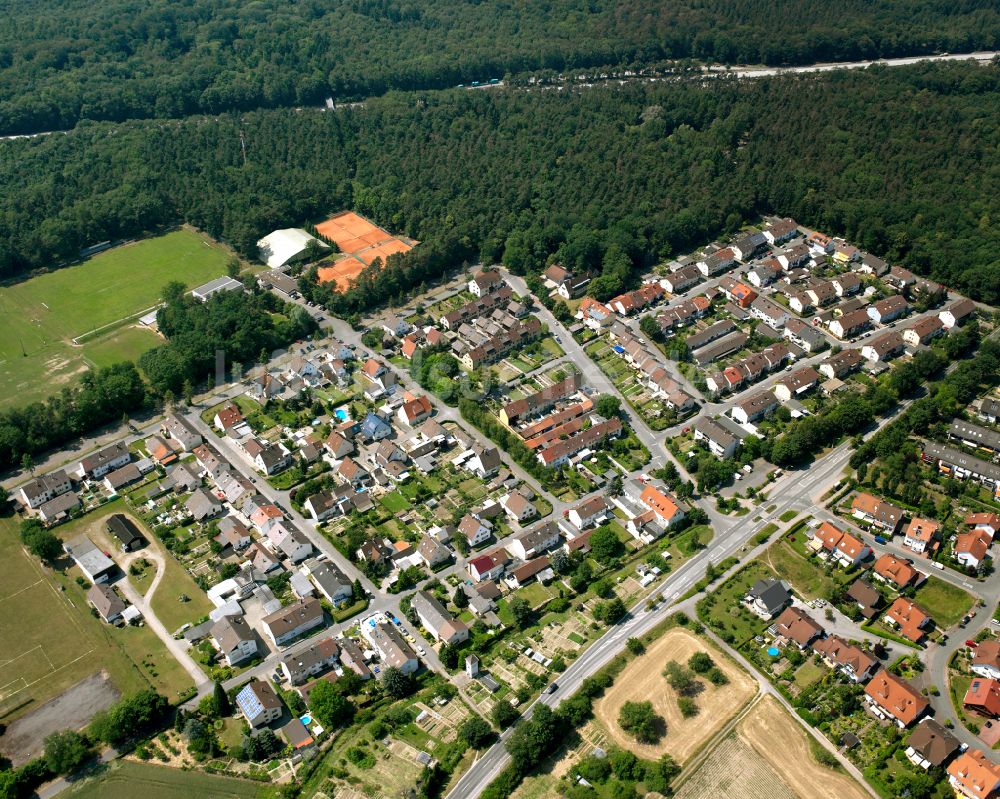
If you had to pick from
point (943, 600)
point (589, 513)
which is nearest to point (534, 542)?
point (589, 513)

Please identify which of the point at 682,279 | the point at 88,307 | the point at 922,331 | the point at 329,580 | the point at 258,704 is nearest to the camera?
the point at 258,704

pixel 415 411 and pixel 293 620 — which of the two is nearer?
pixel 293 620

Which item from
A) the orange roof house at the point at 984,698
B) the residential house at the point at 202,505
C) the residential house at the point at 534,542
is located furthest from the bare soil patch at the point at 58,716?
the orange roof house at the point at 984,698

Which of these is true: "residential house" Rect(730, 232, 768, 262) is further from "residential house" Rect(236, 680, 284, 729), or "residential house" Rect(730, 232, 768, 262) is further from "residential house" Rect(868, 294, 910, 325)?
"residential house" Rect(236, 680, 284, 729)

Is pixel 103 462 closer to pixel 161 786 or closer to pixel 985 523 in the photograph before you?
pixel 161 786

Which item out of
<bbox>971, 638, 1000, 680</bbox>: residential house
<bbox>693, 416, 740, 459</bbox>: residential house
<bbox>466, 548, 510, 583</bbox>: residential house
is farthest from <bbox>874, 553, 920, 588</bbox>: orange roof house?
<bbox>466, 548, 510, 583</bbox>: residential house

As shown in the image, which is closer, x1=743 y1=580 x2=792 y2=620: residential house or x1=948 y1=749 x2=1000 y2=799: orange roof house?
x1=948 y1=749 x2=1000 y2=799: orange roof house
